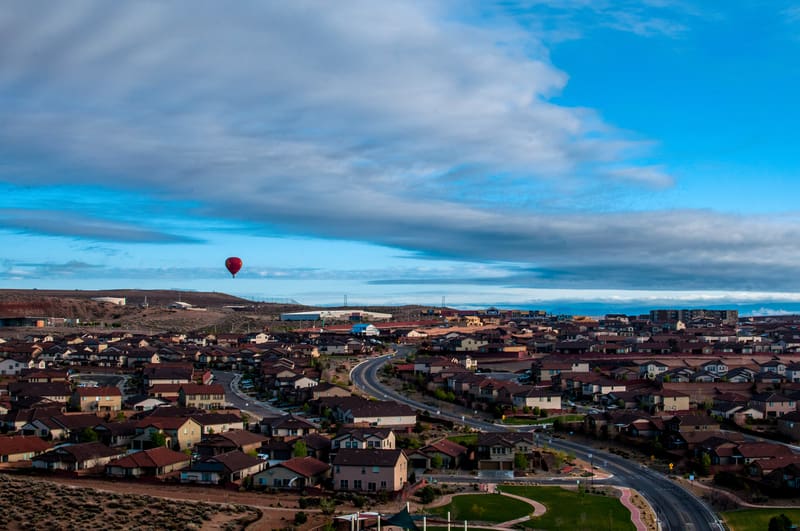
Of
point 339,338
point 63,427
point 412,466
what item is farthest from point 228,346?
point 412,466

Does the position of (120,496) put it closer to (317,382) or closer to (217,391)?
(217,391)

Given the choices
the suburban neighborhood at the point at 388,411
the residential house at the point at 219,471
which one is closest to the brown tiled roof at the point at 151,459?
the suburban neighborhood at the point at 388,411

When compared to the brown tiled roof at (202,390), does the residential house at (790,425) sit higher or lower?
lower

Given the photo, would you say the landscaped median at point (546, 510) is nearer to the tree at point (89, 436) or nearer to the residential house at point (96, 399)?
the tree at point (89, 436)

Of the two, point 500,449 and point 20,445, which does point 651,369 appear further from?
point 20,445

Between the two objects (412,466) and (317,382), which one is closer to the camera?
(412,466)

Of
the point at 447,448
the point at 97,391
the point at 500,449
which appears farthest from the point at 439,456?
the point at 97,391
